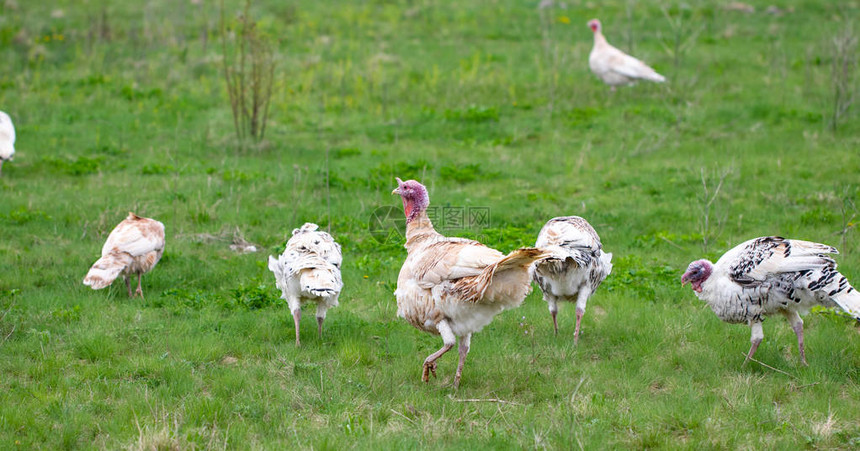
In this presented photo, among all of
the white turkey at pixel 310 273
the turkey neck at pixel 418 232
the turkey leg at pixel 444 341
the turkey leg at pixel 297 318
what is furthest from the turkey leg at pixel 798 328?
the turkey leg at pixel 297 318

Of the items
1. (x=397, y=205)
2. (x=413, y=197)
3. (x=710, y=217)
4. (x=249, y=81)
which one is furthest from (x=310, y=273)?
(x=249, y=81)

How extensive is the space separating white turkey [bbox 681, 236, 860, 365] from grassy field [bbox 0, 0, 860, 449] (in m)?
0.49

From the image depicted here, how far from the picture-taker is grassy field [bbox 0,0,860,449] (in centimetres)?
576

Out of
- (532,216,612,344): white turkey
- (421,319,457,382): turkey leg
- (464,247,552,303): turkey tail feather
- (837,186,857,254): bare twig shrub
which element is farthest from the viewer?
(837,186,857,254): bare twig shrub

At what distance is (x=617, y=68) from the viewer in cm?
1592

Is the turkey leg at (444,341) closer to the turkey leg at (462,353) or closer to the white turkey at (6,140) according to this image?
the turkey leg at (462,353)

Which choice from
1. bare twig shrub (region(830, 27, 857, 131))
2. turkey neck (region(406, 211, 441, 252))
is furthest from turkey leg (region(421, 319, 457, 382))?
bare twig shrub (region(830, 27, 857, 131))

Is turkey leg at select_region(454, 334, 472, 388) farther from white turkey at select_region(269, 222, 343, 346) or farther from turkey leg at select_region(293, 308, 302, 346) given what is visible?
turkey leg at select_region(293, 308, 302, 346)

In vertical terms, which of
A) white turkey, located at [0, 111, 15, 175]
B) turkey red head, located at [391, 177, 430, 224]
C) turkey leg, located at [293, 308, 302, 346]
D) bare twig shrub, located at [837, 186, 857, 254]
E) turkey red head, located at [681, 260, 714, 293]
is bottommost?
turkey leg, located at [293, 308, 302, 346]

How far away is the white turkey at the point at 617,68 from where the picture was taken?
1587cm

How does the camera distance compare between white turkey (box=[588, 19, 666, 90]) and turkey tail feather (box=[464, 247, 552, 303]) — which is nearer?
turkey tail feather (box=[464, 247, 552, 303])

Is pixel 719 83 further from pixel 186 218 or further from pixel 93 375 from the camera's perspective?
pixel 93 375

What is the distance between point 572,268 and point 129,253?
4.63 metres

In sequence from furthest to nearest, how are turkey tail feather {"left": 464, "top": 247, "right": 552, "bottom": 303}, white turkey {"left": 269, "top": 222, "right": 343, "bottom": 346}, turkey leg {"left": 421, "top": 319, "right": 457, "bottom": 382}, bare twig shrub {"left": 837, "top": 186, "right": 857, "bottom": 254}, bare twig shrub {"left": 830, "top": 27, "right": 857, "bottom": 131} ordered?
bare twig shrub {"left": 830, "top": 27, "right": 857, "bottom": 131} < bare twig shrub {"left": 837, "top": 186, "right": 857, "bottom": 254} < white turkey {"left": 269, "top": 222, "right": 343, "bottom": 346} < turkey leg {"left": 421, "top": 319, "right": 457, "bottom": 382} < turkey tail feather {"left": 464, "top": 247, "right": 552, "bottom": 303}
